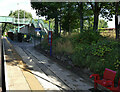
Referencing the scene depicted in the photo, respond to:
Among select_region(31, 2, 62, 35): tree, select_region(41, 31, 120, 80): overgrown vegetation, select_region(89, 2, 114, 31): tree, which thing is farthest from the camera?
select_region(31, 2, 62, 35): tree

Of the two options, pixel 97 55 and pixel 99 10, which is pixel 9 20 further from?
pixel 97 55

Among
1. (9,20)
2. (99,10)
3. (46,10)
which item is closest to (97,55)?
(99,10)

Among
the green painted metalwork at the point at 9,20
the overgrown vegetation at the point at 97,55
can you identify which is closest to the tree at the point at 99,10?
the overgrown vegetation at the point at 97,55

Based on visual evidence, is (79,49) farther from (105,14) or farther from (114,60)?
(105,14)

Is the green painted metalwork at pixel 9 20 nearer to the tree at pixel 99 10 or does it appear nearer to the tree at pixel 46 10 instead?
the tree at pixel 46 10

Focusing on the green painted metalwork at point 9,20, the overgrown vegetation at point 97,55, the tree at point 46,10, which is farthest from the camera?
the green painted metalwork at point 9,20

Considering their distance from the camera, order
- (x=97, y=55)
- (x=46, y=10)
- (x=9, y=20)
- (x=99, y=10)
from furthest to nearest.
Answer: (x=9, y=20) < (x=46, y=10) < (x=99, y=10) < (x=97, y=55)

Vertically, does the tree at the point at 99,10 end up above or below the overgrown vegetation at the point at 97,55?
above

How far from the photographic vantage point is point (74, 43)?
400 inches

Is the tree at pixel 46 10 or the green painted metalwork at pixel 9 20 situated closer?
the tree at pixel 46 10

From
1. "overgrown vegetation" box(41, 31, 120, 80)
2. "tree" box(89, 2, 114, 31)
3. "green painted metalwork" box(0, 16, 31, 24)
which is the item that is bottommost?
"overgrown vegetation" box(41, 31, 120, 80)

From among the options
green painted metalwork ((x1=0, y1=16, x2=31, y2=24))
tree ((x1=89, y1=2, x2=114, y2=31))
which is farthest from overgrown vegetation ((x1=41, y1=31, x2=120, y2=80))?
green painted metalwork ((x1=0, y1=16, x2=31, y2=24))

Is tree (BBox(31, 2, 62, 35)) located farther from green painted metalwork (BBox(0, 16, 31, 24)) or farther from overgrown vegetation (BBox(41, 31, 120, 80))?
green painted metalwork (BBox(0, 16, 31, 24))

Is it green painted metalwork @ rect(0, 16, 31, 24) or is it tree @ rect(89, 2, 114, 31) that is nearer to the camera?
tree @ rect(89, 2, 114, 31)
